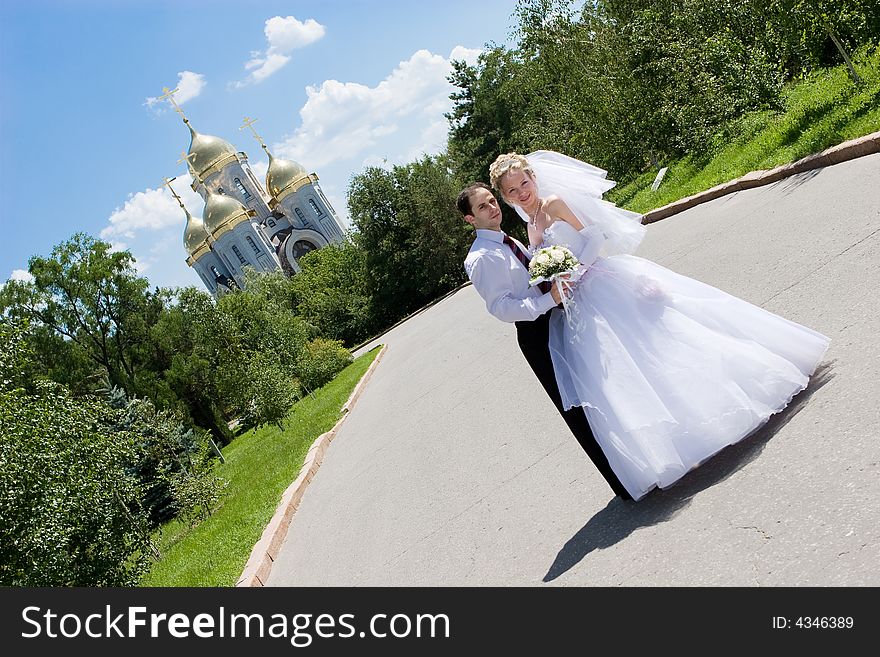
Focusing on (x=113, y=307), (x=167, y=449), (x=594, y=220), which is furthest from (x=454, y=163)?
(x=594, y=220)

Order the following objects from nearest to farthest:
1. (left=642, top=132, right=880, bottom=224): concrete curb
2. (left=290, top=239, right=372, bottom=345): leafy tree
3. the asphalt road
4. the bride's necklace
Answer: the asphalt road
the bride's necklace
(left=642, top=132, right=880, bottom=224): concrete curb
(left=290, top=239, right=372, bottom=345): leafy tree

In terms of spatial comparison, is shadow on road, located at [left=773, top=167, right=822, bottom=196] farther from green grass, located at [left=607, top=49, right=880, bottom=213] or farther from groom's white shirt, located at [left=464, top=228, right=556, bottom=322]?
groom's white shirt, located at [left=464, top=228, right=556, bottom=322]

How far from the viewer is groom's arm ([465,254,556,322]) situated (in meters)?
5.31

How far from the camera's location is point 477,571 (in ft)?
17.4

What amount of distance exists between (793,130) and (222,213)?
264 ft

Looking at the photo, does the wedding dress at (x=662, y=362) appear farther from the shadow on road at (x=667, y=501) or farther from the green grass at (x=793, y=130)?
the green grass at (x=793, y=130)

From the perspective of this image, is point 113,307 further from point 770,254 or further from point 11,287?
point 770,254

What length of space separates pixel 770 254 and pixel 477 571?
219 inches

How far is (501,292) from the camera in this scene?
5418 millimetres

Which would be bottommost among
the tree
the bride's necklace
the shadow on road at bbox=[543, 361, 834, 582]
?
the shadow on road at bbox=[543, 361, 834, 582]

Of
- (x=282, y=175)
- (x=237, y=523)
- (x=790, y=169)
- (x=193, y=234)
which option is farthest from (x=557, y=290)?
(x=282, y=175)

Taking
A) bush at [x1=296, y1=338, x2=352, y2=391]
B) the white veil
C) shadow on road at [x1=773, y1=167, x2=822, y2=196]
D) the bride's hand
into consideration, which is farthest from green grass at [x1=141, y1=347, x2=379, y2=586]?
bush at [x1=296, y1=338, x2=352, y2=391]

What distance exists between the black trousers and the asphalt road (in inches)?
11.1

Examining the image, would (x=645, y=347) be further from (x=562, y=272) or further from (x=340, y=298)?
(x=340, y=298)
